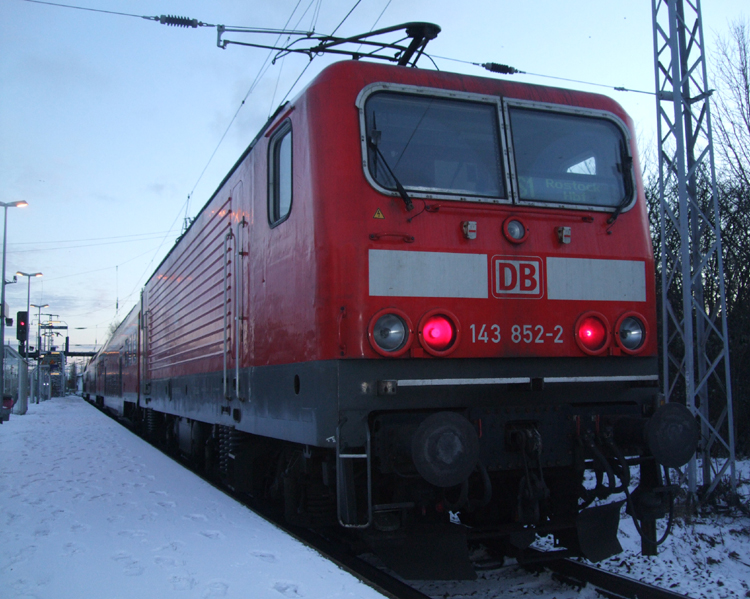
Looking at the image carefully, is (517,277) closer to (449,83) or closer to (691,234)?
(449,83)

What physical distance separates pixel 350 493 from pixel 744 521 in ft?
15.7

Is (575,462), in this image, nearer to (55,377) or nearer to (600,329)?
(600,329)

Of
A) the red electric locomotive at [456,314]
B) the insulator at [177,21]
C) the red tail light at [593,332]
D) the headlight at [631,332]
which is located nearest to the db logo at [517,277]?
the red electric locomotive at [456,314]

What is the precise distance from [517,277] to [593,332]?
0.68 metres

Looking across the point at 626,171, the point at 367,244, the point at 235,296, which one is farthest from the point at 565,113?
the point at 235,296

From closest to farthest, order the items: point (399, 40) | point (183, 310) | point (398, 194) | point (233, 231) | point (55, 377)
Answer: point (398, 194)
point (399, 40)
point (233, 231)
point (183, 310)
point (55, 377)

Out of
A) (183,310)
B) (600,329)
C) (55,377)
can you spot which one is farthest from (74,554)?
(55,377)

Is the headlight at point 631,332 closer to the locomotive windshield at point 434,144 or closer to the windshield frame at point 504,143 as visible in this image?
the windshield frame at point 504,143

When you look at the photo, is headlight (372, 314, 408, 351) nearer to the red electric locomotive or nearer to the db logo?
the red electric locomotive

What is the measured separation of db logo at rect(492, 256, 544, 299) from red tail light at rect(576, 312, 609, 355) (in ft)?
1.19

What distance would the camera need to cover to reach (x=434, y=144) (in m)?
4.62

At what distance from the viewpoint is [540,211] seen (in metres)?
4.74

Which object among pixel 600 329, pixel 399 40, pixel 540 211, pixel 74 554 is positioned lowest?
pixel 74 554

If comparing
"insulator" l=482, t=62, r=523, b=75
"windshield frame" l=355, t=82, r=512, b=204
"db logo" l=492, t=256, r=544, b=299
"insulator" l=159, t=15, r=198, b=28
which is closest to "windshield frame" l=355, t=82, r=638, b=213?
"windshield frame" l=355, t=82, r=512, b=204
